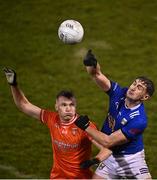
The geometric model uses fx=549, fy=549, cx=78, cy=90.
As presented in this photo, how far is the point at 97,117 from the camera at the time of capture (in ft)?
40.4

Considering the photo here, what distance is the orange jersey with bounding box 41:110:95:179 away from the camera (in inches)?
318

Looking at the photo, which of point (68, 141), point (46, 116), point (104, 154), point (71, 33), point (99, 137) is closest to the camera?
point (99, 137)

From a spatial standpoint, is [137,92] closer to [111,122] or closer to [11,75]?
[111,122]

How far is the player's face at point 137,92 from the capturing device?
8359 millimetres

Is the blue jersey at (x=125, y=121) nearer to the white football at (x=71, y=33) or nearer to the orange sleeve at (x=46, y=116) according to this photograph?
the orange sleeve at (x=46, y=116)

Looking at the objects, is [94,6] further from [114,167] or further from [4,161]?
[114,167]

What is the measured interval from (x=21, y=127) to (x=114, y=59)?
3930 millimetres

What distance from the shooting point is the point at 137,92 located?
27.4 ft

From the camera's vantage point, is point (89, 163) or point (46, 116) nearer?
point (89, 163)

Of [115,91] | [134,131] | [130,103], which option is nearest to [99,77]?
[115,91]

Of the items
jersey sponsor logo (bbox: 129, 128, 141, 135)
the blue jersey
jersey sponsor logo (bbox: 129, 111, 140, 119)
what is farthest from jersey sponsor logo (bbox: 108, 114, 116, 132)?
jersey sponsor logo (bbox: 129, 128, 141, 135)

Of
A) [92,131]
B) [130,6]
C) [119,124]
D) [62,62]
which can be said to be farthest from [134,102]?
[130,6]

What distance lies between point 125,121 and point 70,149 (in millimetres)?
941

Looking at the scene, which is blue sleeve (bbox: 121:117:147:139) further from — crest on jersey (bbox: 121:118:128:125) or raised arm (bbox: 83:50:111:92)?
raised arm (bbox: 83:50:111:92)
